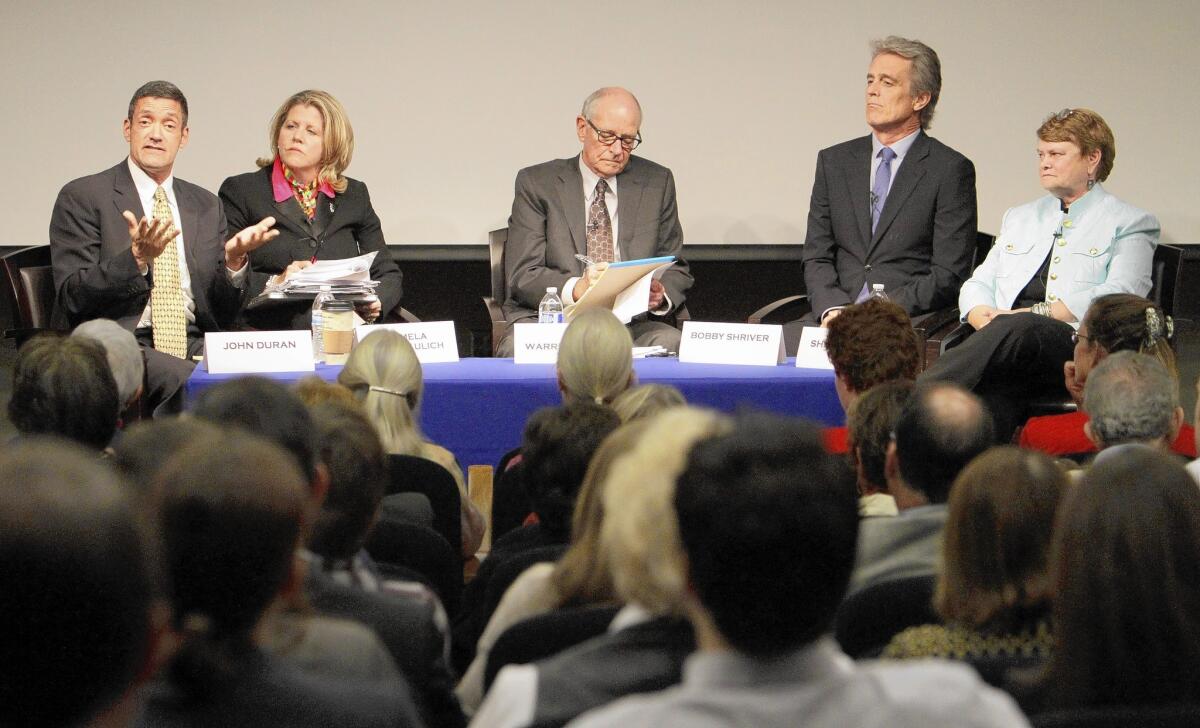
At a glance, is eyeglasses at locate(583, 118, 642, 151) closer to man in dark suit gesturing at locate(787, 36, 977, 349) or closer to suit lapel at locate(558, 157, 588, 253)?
Result: suit lapel at locate(558, 157, 588, 253)

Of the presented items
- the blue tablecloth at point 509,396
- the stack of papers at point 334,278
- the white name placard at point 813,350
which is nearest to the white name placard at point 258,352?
the blue tablecloth at point 509,396

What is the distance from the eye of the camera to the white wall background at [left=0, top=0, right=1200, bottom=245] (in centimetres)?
591

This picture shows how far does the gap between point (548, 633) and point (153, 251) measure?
10.1ft

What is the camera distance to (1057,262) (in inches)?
181

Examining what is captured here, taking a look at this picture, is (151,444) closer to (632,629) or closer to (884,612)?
(632,629)

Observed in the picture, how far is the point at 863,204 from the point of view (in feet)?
17.0

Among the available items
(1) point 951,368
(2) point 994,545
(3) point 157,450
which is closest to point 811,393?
(1) point 951,368

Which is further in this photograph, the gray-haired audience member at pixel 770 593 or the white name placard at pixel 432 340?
the white name placard at pixel 432 340

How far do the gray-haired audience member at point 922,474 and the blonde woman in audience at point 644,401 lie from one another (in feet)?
1.73

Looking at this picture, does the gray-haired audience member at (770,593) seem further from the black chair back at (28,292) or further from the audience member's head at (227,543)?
the black chair back at (28,292)

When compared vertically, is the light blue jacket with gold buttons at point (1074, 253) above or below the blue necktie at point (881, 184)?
below

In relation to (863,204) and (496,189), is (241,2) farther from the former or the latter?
(863,204)

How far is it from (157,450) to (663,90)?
4.80m

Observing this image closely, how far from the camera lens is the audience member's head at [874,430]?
2.29 meters
